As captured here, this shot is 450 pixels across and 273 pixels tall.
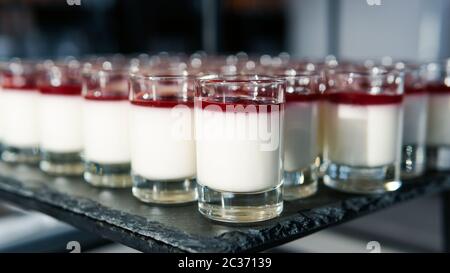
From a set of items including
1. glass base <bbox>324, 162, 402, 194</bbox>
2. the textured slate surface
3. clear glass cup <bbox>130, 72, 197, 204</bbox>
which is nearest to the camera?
the textured slate surface

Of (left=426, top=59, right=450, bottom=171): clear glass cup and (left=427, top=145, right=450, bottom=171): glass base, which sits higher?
(left=426, top=59, right=450, bottom=171): clear glass cup

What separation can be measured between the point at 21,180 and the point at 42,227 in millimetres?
483

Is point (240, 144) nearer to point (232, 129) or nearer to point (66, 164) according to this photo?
point (232, 129)

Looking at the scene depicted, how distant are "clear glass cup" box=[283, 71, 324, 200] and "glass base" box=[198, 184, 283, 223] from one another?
0.11m

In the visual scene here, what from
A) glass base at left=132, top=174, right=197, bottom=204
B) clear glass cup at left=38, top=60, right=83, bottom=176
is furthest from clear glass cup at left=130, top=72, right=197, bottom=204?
clear glass cup at left=38, top=60, right=83, bottom=176

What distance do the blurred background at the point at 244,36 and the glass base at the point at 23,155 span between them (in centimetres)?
28

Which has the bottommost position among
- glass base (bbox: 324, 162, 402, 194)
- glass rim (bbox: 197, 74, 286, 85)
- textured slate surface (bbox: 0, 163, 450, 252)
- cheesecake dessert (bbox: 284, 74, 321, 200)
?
textured slate surface (bbox: 0, 163, 450, 252)

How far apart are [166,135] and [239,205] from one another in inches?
6.9

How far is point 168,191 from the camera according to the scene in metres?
0.93

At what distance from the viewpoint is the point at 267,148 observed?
0.83 metres

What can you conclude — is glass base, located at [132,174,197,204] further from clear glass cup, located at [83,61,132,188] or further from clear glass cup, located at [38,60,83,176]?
clear glass cup, located at [38,60,83,176]

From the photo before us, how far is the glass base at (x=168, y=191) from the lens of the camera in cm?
93

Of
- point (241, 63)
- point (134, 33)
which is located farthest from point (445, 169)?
point (134, 33)

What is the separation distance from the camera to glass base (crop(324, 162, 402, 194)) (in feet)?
3.35
